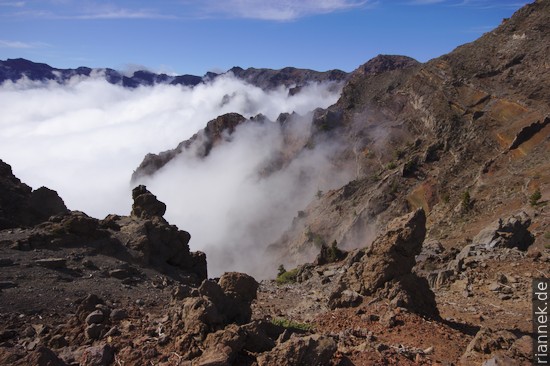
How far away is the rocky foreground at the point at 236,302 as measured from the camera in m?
8.29

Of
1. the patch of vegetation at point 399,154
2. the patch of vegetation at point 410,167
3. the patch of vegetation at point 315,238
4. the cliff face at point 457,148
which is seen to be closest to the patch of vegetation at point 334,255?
the cliff face at point 457,148

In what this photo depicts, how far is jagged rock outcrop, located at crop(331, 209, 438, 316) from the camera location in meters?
→ 12.3

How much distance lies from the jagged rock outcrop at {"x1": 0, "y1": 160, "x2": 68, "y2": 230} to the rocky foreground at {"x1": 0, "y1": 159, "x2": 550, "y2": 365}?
120 mm

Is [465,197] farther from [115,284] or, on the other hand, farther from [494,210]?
[115,284]

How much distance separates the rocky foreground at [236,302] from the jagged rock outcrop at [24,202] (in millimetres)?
120

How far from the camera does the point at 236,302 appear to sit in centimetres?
1048

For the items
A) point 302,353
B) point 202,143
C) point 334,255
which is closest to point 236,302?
point 302,353

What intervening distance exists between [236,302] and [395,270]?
4.95 metres

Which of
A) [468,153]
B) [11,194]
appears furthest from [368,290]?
[468,153]

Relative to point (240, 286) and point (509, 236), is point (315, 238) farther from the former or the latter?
point (240, 286)

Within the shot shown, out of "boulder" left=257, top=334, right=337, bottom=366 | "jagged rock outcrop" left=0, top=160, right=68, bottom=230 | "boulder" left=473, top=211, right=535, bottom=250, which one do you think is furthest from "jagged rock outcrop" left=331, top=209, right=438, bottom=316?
"jagged rock outcrop" left=0, top=160, right=68, bottom=230

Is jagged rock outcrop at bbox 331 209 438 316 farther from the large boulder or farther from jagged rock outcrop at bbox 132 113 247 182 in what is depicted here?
jagged rock outcrop at bbox 132 113 247 182

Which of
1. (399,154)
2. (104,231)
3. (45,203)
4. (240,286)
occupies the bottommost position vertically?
(240,286)

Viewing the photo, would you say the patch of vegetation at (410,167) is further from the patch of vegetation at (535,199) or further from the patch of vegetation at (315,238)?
the patch of vegetation at (535,199)
